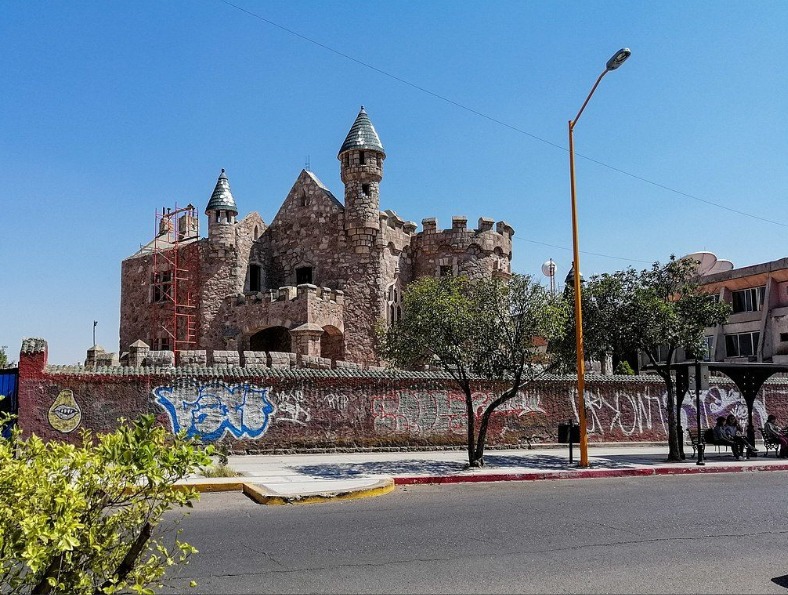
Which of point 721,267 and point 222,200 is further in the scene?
point 721,267

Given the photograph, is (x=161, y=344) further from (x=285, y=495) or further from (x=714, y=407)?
(x=714, y=407)

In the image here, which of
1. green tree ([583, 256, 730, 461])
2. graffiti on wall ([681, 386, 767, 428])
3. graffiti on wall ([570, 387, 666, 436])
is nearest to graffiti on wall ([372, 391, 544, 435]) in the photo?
graffiti on wall ([570, 387, 666, 436])

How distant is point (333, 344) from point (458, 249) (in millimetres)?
7358

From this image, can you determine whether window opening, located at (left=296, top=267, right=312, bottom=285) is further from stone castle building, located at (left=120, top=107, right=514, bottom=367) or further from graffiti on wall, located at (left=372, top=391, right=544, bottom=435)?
graffiti on wall, located at (left=372, top=391, right=544, bottom=435)

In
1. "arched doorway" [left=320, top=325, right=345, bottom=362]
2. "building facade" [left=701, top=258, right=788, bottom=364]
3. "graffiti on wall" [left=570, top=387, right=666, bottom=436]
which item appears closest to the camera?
"graffiti on wall" [left=570, top=387, right=666, bottom=436]

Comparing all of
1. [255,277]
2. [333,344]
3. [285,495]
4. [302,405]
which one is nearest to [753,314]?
[333,344]

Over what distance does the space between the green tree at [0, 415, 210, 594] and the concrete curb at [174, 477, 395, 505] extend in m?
6.56

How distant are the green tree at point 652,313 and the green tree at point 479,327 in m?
2.12

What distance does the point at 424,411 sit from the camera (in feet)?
67.2

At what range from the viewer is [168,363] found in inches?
779

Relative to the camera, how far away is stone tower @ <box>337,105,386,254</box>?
100ft

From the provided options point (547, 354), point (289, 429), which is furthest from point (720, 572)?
point (289, 429)

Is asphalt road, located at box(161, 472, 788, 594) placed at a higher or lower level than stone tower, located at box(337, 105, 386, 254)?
lower

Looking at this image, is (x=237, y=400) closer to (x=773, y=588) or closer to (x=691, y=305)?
(x=691, y=305)
